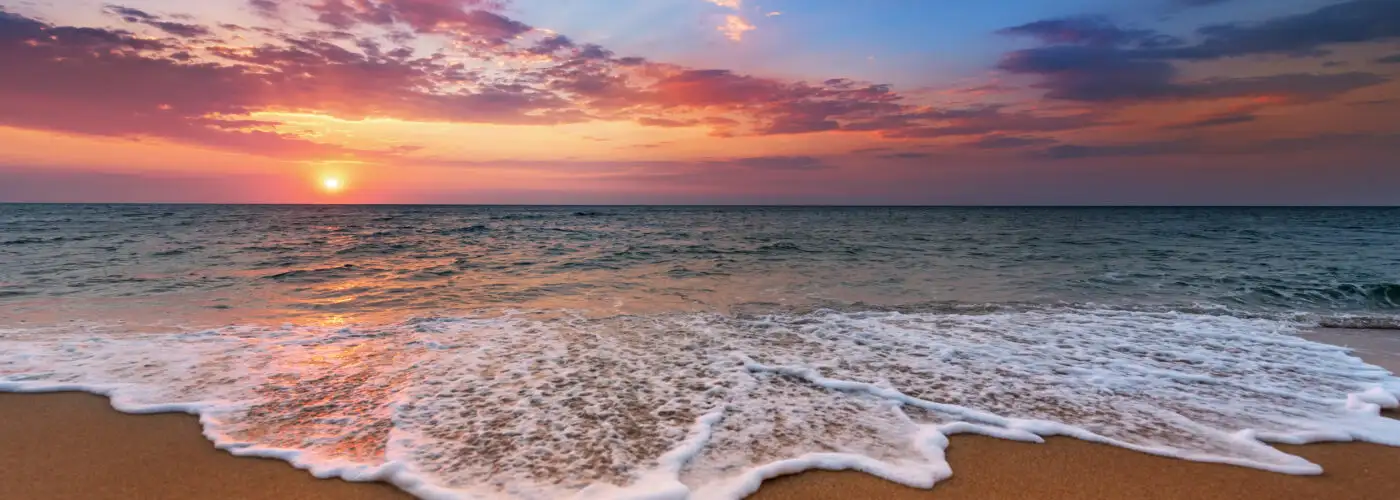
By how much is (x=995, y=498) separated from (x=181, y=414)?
17.8 ft

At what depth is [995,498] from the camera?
3.18m

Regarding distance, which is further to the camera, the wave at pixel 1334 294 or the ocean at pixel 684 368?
the wave at pixel 1334 294

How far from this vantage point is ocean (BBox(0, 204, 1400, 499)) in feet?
12.1

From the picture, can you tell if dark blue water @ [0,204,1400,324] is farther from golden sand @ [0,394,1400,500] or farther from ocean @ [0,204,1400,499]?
golden sand @ [0,394,1400,500]

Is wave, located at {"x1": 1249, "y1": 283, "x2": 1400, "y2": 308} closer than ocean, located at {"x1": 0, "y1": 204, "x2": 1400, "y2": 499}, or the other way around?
ocean, located at {"x1": 0, "y1": 204, "x2": 1400, "y2": 499}

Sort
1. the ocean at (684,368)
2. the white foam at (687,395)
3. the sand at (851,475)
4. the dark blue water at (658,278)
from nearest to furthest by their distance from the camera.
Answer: the sand at (851,475) < the white foam at (687,395) < the ocean at (684,368) < the dark blue water at (658,278)

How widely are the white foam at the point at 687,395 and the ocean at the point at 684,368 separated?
27 millimetres

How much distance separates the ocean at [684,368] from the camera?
369 centimetres

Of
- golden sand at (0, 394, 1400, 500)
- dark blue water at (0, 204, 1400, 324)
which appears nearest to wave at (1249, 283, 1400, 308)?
dark blue water at (0, 204, 1400, 324)

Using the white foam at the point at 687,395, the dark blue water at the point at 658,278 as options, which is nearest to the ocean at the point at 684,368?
the white foam at the point at 687,395

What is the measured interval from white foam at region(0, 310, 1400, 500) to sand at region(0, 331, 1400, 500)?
0.43 feet

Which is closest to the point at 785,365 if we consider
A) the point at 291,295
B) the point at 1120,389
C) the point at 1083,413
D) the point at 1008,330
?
the point at 1083,413

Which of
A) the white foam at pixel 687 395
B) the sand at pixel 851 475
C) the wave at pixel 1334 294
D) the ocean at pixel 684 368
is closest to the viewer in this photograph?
the sand at pixel 851 475

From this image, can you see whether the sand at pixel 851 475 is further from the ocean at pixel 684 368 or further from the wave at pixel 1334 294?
the wave at pixel 1334 294
